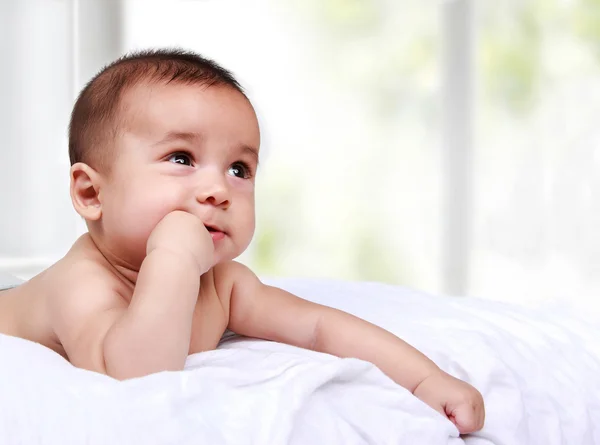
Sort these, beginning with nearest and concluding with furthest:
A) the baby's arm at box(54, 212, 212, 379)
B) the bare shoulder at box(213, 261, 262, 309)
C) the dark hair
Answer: the baby's arm at box(54, 212, 212, 379)
the dark hair
the bare shoulder at box(213, 261, 262, 309)

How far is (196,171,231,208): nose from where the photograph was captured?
3.28ft

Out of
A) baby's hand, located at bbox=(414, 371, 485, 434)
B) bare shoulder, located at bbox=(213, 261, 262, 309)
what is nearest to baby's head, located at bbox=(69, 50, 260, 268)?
bare shoulder, located at bbox=(213, 261, 262, 309)

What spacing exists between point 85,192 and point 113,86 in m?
0.15

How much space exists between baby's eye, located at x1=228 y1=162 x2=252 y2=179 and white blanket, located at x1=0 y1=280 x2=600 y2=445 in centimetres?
24

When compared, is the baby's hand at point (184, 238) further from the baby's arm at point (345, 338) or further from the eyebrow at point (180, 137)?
the baby's arm at point (345, 338)

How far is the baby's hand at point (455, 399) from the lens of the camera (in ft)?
3.04

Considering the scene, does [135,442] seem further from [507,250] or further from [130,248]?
[507,250]

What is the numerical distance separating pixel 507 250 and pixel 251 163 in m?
2.42

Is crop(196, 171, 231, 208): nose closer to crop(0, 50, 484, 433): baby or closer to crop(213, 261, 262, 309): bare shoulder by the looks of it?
crop(0, 50, 484, 433): baby

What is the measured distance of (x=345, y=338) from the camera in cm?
109

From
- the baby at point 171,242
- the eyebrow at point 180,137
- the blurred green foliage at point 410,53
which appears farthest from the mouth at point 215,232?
the blurred green foliage at point 410,53

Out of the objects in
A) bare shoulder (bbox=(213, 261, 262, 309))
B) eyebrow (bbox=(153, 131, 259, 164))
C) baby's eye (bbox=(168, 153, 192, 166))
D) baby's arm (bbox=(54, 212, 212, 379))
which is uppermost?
eyebrow (bbox=(153, 131, 259, 164))

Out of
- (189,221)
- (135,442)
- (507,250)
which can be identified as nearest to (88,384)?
(135,442)

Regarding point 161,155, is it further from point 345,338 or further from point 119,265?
point 345,338
